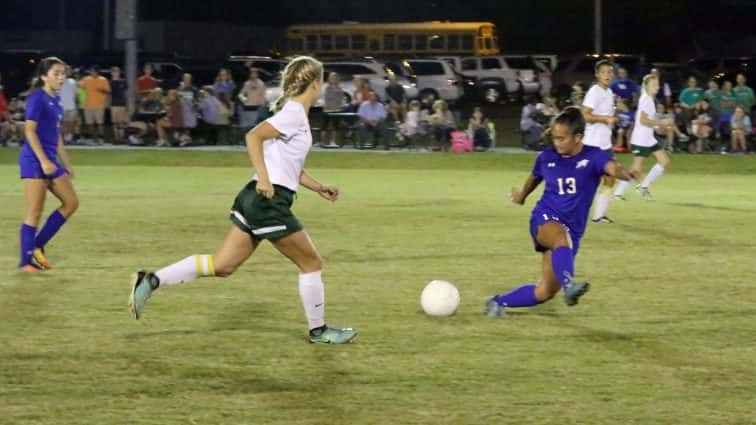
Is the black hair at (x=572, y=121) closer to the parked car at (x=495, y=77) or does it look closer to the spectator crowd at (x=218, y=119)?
the spectator crowd at (x=218, y=119)

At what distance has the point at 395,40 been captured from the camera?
64.4m

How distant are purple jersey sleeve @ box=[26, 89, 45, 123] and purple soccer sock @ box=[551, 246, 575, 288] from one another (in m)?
5.18

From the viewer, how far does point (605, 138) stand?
61.0 ft

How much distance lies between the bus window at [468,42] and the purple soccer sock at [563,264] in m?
54.3

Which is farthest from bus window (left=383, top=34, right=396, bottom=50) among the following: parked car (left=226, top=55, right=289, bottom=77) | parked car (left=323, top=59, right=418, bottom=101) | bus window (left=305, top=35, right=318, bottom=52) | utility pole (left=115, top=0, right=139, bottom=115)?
utility pole (left=115, top=0, right=139, bottom=115)

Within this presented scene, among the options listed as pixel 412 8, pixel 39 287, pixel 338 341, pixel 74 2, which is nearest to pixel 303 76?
pixel 338 341

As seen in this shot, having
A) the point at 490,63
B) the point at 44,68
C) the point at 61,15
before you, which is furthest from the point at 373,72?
the point at 61,15

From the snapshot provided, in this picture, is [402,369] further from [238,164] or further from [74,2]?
[74,2]

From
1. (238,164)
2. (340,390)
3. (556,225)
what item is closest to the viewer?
(340,390)

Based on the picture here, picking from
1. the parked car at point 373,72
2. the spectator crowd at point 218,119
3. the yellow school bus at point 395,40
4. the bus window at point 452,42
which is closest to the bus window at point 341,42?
the yellow school bus at point 395,40

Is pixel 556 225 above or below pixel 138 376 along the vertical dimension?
above

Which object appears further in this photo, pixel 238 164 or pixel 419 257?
pixel 238 164

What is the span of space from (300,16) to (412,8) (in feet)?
25.4

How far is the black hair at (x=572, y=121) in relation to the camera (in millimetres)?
10086
